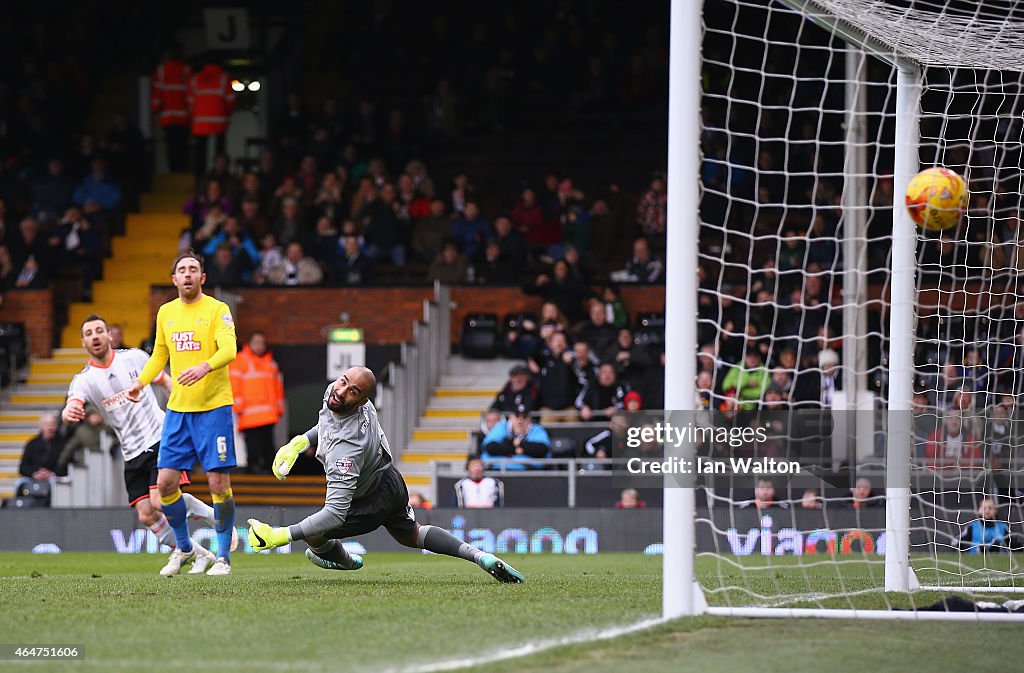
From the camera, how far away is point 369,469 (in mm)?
8203

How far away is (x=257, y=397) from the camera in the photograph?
17.7 meters

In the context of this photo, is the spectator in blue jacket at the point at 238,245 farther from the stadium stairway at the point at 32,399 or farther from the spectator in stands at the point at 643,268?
the spectator in stands at the point at 643,268

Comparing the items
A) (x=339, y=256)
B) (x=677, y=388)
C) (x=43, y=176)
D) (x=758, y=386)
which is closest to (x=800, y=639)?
(x=677, y=388)

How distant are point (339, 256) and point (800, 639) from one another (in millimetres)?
14676

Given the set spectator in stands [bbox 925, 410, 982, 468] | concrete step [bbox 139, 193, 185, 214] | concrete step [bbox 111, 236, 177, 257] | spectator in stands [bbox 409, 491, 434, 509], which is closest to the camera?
spectator in stands [bbox 925, 410, 982, 468]

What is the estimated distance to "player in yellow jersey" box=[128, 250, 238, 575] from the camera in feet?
29.8

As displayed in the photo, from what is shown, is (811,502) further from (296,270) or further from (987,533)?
(296,270)

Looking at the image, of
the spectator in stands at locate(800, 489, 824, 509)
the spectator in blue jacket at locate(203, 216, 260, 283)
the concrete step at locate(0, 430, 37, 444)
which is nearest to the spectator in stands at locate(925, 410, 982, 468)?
the spectator in stands at locate(800, 489, 824, 509)

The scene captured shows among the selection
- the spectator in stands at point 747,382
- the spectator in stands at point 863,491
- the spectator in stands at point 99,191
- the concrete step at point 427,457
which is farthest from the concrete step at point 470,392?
the spectator in stands at point 99,191

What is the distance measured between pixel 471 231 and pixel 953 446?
939cm

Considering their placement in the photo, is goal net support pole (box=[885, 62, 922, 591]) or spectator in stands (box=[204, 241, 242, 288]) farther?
spectator in stands (box=[204, 241, 242, 288])

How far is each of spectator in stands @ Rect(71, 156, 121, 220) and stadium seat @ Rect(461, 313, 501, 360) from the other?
670 centimetres

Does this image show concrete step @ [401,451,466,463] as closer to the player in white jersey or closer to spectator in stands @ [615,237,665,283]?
spectator in stands @ [615,237,665,283]

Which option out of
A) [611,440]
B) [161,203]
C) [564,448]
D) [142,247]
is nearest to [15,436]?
[142,247]
